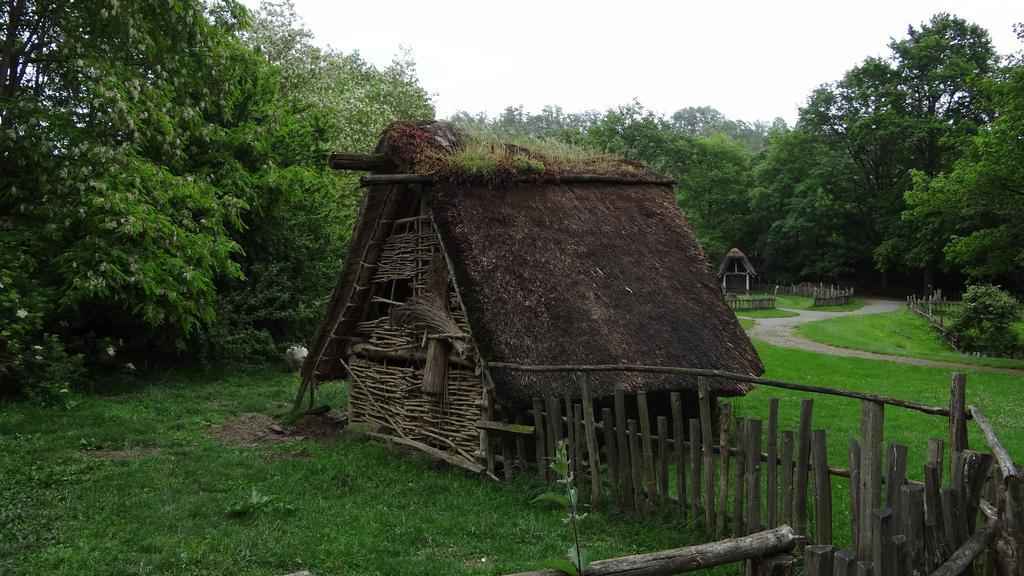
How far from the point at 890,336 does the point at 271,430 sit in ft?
88.7

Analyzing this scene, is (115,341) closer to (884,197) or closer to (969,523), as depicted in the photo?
(969,523)

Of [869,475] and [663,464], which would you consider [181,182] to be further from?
[869,475]

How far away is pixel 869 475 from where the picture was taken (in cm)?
462

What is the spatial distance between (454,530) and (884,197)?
48168mm

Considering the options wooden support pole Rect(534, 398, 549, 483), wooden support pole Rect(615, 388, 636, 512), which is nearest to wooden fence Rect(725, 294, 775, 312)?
wooden support pole Rect(534, 398, 549, 483)

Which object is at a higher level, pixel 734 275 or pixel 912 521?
pixel 734 275

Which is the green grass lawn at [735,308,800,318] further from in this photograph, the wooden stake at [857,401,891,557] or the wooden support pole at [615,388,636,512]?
the wooden stake at [857,401,891,557]

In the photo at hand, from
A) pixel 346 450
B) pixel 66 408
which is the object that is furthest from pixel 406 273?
pixel 66 408

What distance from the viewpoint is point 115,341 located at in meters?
14.8

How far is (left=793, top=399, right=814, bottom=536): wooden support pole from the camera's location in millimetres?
5035

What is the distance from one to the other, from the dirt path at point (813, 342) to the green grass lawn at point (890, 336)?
57 centimetres

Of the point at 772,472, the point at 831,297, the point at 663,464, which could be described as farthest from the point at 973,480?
the point at 831,297

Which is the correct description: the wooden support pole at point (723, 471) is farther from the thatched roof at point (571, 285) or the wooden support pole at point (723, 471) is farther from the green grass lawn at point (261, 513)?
the thatched roof at point (571, 285)

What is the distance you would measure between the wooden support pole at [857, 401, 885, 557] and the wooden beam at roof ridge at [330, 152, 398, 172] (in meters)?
7.30
